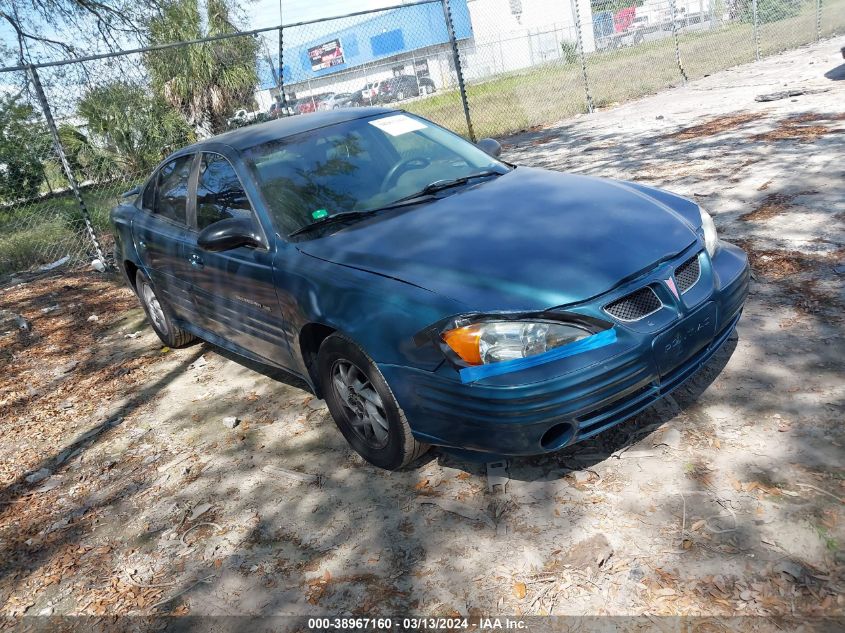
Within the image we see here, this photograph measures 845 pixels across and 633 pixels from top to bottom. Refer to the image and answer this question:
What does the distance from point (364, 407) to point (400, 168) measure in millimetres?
1454

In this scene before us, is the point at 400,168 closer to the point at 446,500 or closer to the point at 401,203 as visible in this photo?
the point at 401,203

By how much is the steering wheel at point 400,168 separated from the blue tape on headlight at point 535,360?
4.96 ft

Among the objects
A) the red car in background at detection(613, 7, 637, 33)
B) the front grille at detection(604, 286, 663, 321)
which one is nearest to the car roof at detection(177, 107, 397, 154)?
the front grille at detection(604, 286, 663, 321)

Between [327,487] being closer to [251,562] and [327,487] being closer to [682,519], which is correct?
[251,562]

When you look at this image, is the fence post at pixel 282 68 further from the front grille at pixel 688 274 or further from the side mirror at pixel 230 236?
the front grille at pixel 688 274

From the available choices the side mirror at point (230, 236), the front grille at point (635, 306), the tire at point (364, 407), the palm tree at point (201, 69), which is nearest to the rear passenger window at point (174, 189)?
the side mirror at point (230, 236)

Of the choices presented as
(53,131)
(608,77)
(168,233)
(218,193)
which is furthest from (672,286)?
(608,77)

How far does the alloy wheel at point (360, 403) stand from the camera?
3.19 metres

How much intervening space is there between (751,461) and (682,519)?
0.47 meters

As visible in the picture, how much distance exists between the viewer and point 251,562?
2.94m

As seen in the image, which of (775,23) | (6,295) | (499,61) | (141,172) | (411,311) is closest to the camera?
(411,311)

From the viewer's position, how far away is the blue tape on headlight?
260cm

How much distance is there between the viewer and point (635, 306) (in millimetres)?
2773

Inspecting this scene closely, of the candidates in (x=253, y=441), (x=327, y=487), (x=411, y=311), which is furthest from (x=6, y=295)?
(x=411, y=311)
